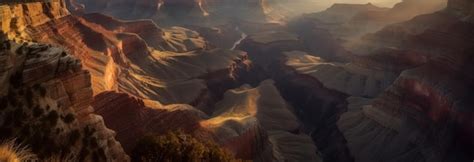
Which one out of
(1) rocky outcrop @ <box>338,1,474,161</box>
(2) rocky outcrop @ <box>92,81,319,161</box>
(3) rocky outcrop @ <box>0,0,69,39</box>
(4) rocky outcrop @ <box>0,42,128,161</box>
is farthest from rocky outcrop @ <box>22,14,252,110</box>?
(1) rocky outcrop @ <box>338,1,474,161</box>

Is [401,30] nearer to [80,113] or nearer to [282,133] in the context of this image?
[282,133]

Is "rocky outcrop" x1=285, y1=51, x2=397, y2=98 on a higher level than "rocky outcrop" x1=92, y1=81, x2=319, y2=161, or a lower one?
lower

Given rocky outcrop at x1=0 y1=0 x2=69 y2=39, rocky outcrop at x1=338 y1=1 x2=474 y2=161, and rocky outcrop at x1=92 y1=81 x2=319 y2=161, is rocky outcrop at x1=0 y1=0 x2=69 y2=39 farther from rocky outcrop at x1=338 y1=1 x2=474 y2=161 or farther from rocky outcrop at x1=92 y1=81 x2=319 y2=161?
rocky outcrop at x1=338 y1=1 x2=474 y2=161

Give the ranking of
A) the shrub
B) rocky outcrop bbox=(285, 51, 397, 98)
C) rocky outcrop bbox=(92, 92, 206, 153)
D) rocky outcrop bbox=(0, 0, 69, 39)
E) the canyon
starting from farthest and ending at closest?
rocky outcrop bbox=(285, 51, 397, 98)
rocky outcrop bbox=(0, 0, 69, 39)
rocky outcrop bbox=(92, 92, 206, 153)
the shrub
the canyon

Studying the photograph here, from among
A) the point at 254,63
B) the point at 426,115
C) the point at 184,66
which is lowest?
the point at 254,63

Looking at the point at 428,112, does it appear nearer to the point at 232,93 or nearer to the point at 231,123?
the point at 231,123

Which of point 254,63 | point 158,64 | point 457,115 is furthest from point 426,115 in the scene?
point 254,63

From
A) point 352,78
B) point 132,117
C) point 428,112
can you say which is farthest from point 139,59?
point 428,112
